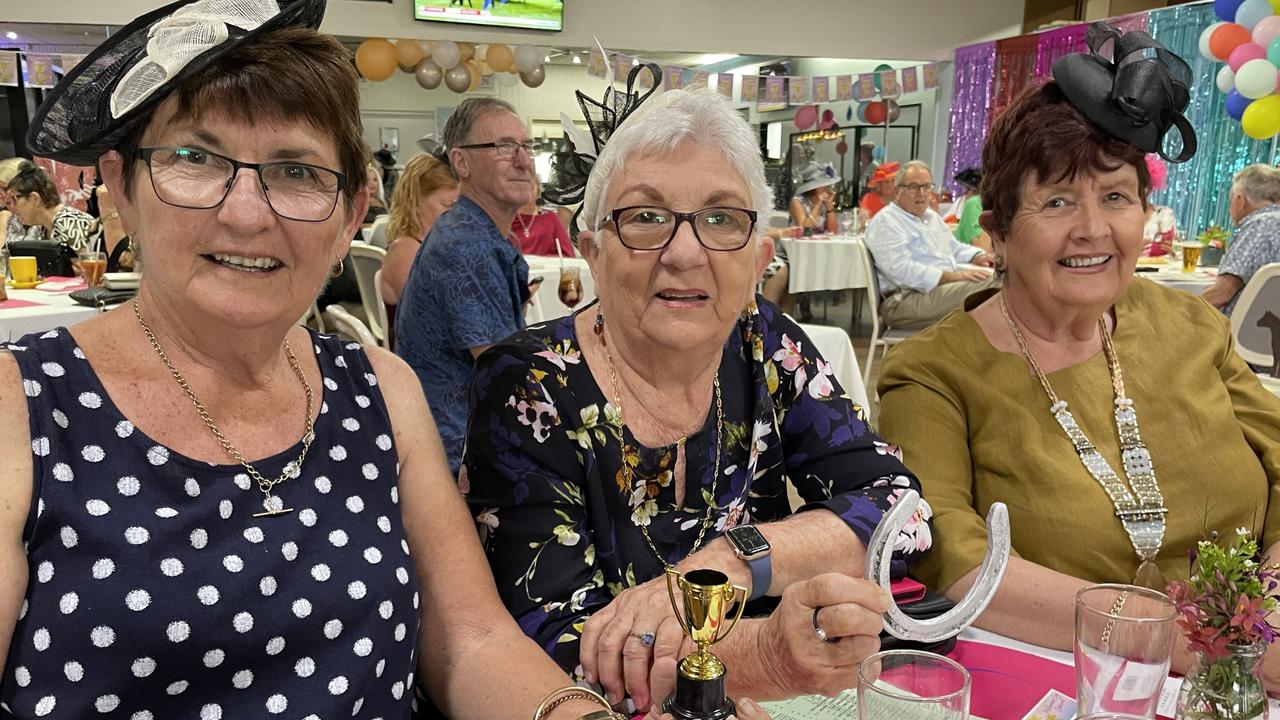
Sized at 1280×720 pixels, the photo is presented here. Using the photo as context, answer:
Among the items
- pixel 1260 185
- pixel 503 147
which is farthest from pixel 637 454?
pixel 1260 185

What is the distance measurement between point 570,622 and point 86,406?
2.24ft

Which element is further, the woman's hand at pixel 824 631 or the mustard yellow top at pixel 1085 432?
the mustard yellow top at pixel 1085 432

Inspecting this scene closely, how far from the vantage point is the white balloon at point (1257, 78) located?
20.7ft

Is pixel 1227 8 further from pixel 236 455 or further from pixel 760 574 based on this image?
pixel 236 455

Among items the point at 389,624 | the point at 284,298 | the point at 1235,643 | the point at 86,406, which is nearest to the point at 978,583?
the point at 1235,643

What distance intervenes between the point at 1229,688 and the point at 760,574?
22.9 inches

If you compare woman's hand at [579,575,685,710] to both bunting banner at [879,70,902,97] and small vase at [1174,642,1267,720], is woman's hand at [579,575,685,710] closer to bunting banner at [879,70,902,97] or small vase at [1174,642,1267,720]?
small vase at [1174,642,1267,720]

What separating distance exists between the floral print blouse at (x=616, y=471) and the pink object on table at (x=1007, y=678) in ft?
0.78

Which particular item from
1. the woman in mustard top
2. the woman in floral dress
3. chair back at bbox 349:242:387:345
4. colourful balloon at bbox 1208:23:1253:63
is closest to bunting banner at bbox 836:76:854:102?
colourful balloon at bbox 1208:23:1253:63

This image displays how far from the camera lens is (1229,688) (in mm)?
980

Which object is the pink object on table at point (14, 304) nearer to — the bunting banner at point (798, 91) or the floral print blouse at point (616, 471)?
the floral print blouse at point (616, 471)

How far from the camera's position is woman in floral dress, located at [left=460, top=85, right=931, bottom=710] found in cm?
136

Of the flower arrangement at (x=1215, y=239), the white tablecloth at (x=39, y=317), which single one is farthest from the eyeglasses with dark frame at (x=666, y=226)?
the flower arrangement at (x=1215, y=239)

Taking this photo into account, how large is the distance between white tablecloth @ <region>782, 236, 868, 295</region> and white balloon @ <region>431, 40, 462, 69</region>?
4.47 meters
